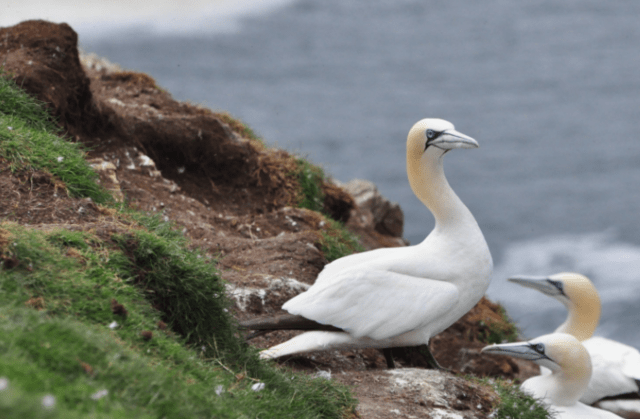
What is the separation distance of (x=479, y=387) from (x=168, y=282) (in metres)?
2.88

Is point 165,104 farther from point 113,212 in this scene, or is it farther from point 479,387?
point 479,387

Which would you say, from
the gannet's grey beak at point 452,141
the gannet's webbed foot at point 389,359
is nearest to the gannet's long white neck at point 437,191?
the gannet's grey beak at point 452,141

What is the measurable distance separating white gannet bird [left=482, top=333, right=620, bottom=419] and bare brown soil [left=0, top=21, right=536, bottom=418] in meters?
0.99

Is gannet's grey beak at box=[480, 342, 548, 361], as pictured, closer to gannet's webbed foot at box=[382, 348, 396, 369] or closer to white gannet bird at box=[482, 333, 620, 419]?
white gannet bird at box=[482, 333, 620, 419]

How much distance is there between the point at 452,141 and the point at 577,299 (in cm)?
517

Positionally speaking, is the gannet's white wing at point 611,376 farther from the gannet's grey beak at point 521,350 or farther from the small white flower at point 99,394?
the small white flower at point 99,394

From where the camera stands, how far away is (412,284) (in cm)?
622

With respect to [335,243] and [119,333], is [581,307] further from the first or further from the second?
[119,333]


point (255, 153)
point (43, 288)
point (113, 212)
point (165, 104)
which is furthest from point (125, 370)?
point (165, 104)

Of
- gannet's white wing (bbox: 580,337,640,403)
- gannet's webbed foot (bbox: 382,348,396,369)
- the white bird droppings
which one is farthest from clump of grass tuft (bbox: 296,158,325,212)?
the white bird droppings

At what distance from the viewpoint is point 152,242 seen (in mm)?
5082

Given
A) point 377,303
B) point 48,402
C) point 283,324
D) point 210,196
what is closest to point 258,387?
point 283,324

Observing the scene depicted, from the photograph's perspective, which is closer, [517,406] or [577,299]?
[517,406]

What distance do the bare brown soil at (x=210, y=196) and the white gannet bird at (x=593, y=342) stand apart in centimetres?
102
